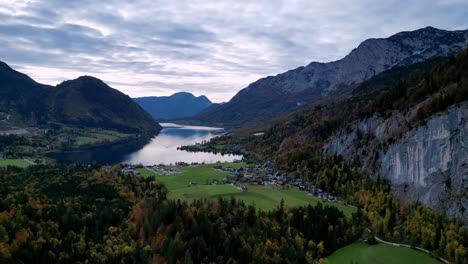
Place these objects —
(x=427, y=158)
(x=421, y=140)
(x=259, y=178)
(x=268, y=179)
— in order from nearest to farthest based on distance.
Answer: (x=427, y=158) < (x=421, y=140) < (x=268, y=179) < (x=259, y=178)

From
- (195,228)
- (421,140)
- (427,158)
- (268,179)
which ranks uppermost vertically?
(421,140)

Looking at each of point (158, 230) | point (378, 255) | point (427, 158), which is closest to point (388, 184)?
point (427, 158)

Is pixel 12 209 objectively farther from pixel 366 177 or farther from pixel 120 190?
pixel 366 177

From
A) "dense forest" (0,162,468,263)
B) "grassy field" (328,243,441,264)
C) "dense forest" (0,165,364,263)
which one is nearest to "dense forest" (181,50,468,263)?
"dense forest" (0,162,468,263)

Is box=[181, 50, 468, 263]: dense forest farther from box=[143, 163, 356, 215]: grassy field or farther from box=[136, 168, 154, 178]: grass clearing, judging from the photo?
box=[136, 168, 154, 178]: grass clearing

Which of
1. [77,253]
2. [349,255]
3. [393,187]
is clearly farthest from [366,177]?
[77,253]

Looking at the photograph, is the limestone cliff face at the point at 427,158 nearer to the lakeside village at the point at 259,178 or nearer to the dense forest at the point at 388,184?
the dense forest at the point at 388,184

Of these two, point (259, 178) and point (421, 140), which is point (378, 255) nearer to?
point (421, 140)
